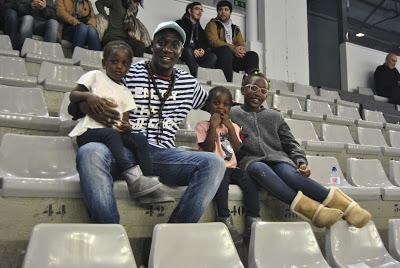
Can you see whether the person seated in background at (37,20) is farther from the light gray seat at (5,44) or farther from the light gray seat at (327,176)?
the light gray seat at (327,176)

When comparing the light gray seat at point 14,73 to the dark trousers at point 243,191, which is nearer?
the dark trousers at point 243,191

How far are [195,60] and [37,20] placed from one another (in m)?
1.41

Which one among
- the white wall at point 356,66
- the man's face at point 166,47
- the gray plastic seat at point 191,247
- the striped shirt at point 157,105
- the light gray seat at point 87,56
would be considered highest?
the white wall at point 356,66

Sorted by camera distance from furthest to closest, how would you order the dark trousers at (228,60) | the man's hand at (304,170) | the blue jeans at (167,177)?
the dark trousers at (228,60) → the man's hand at (304,170) → the blue jeans at (167,177)

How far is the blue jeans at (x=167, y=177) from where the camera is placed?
1.41 meters

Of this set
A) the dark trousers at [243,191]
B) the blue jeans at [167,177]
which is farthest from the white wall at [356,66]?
the blue jeans at [167,177]

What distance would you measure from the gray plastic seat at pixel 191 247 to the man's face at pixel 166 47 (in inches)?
31.0

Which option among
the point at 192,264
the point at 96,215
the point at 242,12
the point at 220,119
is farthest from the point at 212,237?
the point at 242,12

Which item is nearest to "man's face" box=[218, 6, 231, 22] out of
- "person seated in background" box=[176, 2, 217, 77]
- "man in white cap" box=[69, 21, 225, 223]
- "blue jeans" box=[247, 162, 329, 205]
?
"person seated in background" box=[176, 2, 217, 77]

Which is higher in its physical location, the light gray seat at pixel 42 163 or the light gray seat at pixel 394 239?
the light gray seat at pixel 42 163

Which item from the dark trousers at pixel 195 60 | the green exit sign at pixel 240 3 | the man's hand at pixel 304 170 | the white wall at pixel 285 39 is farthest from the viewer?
the green exit sign at pixel 240 3

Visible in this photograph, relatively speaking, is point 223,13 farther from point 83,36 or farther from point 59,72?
point 59,72

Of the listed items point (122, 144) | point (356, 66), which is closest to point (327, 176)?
point (122, 144)

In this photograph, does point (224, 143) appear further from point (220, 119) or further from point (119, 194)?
point (119, 194)
